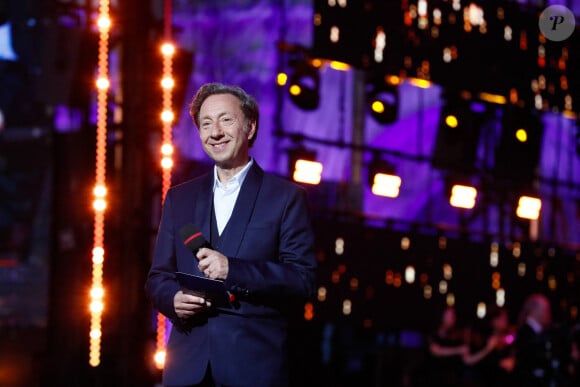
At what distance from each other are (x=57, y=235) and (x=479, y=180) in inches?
238

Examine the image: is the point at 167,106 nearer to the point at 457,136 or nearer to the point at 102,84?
the point at 102,84

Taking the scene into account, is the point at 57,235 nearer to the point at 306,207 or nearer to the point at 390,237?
the point at 390,237

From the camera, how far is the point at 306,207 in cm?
246

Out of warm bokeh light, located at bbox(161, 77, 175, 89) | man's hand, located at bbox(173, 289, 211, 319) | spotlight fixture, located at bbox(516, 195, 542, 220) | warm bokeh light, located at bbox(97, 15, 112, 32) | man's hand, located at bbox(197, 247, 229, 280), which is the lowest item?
man's hand, located at bbox(173, 289, 211, 319)

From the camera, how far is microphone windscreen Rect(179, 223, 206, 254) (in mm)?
2188

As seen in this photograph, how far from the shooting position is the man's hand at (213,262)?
219cm

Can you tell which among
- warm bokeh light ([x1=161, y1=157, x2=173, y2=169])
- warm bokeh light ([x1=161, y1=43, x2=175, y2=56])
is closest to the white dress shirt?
warm bokeh light ([x1=161, y1=157, x2=173, y2=169])

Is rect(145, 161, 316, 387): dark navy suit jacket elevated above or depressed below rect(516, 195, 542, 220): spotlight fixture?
below

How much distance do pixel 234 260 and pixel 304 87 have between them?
740 centimetres

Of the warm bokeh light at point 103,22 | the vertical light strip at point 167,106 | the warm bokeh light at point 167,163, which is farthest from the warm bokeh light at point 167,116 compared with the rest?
the warm bokeh light at point 103,22

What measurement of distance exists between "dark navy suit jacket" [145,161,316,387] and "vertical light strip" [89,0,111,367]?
10.2ft

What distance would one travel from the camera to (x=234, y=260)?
2.22 m

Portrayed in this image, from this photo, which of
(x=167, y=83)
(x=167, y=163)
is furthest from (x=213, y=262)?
(x=167, y=83)

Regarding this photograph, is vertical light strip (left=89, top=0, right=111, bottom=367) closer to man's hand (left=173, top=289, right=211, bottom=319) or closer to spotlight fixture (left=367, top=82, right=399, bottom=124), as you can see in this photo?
man's hand (left=173, top=289, right=211, bottom=319)
